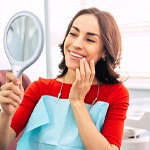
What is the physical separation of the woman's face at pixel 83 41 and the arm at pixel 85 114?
36 mm

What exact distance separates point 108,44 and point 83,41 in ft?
0.33

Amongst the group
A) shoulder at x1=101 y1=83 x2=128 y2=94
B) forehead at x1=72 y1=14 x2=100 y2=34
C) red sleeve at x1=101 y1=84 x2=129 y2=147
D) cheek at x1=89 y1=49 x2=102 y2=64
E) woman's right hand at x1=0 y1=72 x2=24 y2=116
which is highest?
forehead at x1=72 y1=14 x2=100 y2=34

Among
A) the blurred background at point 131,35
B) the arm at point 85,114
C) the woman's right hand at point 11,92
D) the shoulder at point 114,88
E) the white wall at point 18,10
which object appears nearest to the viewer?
the woman's right hand at point 11,92

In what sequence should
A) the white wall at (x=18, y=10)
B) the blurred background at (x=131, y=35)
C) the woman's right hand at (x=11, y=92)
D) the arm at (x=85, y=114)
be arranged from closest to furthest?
1. the woman's right hand at (x=11, y=92)
2. the arm at (x=85, y=114)
3. the blurred background at (x=131, y=35)
4. the white wall at (x=18, y=10)

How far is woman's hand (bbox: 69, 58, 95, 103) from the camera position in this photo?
0.89 meters

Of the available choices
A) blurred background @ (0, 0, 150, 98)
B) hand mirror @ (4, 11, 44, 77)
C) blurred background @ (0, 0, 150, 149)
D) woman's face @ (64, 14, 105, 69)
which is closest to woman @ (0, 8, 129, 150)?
woman's face @ (64, 14, 105, 69)

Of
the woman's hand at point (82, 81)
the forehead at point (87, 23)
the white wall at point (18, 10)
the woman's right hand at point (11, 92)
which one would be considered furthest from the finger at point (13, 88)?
the white wall at point (18, 10)

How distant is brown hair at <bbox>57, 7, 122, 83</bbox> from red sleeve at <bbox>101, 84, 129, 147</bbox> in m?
0.06

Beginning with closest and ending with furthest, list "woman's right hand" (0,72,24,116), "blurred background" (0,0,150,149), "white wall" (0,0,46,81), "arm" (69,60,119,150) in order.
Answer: "woman's right hand" (0,72,24,116)
"arm" (69,60,119,150)
"blurred background" (0,0,150,149)
"white wall" (0,0,46,81)

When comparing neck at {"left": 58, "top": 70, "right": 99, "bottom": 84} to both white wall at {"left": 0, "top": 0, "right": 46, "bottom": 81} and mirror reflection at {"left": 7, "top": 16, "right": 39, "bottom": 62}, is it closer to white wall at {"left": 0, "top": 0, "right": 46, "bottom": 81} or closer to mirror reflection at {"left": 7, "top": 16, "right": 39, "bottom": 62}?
mirror reflection at {"left": 7, "top": 16, "right": 39, "bottom": 62}

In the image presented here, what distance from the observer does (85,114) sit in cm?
89

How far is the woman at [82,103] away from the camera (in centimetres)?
89

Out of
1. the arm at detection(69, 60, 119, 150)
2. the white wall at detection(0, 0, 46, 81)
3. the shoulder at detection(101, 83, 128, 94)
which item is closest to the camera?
the arm at detection(69, 60, 119, 150)

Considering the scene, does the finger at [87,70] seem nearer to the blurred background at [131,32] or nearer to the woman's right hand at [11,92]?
the woman's right hand at [11,92]
